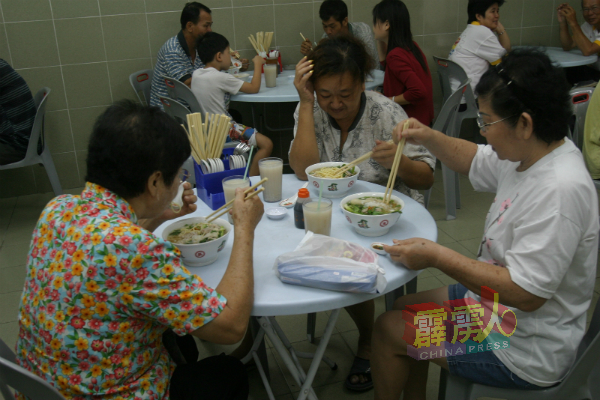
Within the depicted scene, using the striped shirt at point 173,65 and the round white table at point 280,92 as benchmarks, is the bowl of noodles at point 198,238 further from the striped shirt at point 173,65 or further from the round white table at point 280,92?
the striped shirt at point 173,65

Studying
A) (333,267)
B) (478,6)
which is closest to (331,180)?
(333,267)

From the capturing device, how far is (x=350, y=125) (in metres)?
2.30

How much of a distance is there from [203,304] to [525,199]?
3.03 feet

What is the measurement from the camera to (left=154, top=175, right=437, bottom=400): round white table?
51.9 inches

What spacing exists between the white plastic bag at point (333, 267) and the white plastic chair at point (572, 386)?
1.46 feet

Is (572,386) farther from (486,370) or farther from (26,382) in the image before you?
(26,382)

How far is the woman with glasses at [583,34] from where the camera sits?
477cm

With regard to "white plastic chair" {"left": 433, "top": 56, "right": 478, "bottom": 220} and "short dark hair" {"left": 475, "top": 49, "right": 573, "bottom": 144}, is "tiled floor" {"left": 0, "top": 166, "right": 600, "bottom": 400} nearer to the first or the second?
"white plastic chair" {"left": 433, "top": 56, "right": 478, "bottom": 220}

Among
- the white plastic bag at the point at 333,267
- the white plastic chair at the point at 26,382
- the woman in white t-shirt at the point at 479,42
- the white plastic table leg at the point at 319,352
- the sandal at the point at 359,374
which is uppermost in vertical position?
the woman in white t-shirt at the point at 479,42

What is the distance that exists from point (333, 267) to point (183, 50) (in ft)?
11.2

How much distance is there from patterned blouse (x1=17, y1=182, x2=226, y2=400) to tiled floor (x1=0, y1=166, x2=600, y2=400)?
1.12 meters

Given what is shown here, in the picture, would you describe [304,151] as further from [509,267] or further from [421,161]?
[509,267]

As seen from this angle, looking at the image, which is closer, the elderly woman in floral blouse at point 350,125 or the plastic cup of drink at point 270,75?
the elderly woman in floral blouse at point 350,125

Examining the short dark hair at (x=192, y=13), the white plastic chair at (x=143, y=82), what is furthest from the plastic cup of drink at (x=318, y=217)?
the white plastic chair at (x=143, y=82)
